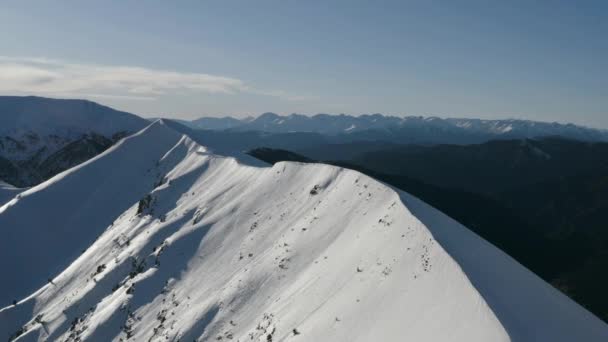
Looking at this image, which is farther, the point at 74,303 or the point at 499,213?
the point at 499,213

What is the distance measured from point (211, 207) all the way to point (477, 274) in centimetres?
3948

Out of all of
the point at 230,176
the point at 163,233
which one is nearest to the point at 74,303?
the point at 163,233

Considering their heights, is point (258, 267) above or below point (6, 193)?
above

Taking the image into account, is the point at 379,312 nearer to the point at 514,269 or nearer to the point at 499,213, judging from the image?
the point at 514,269

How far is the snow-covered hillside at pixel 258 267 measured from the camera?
22.5 meters

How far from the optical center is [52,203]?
267ft

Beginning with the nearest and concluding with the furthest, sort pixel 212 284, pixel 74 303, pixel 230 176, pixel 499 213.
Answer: pixel 212 284 < pixel 74 303 < pixel 230 176 < pixel 499 213

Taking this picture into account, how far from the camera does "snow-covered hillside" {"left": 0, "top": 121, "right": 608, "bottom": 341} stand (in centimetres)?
2252

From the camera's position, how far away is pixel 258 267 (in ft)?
127

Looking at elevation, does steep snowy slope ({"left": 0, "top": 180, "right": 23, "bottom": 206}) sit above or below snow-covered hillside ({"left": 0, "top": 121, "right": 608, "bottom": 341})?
below

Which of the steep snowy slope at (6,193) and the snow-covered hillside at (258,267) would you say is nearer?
the snow-covered hillside at (258,267)

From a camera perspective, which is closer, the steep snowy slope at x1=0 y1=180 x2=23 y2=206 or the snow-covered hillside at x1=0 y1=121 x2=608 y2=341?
the snow-covered hillside at x1=0 y1=121 x2=608 y2=341

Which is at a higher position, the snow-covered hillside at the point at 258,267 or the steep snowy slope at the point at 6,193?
the snow-covered hillside at the point at 258,267

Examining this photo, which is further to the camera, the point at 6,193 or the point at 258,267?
the point at 6,193
